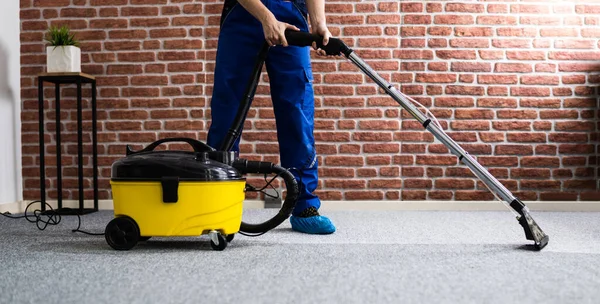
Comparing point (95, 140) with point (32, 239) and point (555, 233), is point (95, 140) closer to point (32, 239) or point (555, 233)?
point (32, 239)

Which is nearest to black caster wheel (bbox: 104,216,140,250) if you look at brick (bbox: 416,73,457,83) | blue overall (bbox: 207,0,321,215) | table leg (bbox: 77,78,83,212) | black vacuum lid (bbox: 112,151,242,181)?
black vacuum lid (bbox: 112,151,242,181)

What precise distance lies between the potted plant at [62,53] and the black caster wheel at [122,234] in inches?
52.5

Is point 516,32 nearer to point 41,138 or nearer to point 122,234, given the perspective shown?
point 122,234

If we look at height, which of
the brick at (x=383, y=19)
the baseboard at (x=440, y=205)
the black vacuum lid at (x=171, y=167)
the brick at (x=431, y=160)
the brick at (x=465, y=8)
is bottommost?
the baseboard at (x=440, y=205)

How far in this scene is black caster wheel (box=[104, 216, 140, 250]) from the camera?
1.50 meters

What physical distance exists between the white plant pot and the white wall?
286 millimetres

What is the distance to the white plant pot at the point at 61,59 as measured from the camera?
2561mm

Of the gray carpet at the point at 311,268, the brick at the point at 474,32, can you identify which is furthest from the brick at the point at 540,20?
the gray carpet at the point at 311,268

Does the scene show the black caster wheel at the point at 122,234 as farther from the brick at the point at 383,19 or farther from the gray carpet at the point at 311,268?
the brick at the point at 383,19

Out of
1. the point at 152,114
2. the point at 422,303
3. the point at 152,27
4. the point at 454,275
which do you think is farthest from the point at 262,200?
the point at 422,303

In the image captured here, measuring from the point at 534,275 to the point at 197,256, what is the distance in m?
0.82

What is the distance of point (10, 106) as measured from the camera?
2.72 meters

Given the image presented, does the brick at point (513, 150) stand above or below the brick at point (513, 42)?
below

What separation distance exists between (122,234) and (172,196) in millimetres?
202
